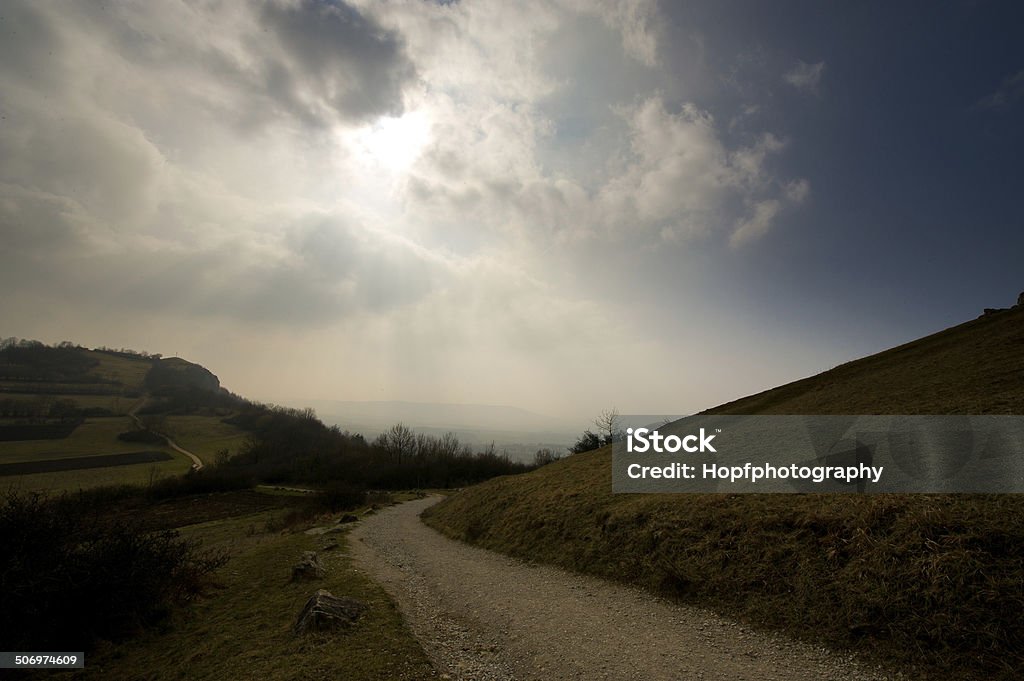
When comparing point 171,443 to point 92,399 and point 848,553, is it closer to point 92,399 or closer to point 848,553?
point 92,399

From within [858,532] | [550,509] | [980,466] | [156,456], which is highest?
[980,466]

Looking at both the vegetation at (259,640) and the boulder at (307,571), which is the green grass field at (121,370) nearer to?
the vegetation at (259,640)

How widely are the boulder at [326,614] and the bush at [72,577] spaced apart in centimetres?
508

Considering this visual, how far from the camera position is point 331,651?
970 centimetres

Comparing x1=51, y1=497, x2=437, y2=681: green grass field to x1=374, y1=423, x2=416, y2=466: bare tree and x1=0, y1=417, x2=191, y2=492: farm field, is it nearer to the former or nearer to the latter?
x1=0, y1=417, x2=191, y2=492: farm field

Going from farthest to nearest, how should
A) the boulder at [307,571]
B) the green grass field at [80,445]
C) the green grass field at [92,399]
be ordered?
the green grass field at [92,399] < the green grass field at [80,445] < the boulder at [307,571]

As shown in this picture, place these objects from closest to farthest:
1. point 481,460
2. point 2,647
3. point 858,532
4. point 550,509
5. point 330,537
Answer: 1. point 2,647
2. point 858,532
3. point 550,509
4. point 330,537
5. point 481,460

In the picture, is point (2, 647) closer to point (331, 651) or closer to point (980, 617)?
point (331, 651)

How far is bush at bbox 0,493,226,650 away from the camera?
10148 millimetres

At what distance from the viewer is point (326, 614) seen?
36.3 feet

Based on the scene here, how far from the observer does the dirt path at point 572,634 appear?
352 inches

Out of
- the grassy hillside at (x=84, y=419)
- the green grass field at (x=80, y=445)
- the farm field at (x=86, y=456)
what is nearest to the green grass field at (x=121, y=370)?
the grassy hillside at (x=84, y=419)

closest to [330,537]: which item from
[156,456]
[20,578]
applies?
[20,578]

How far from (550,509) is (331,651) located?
1440 cm
